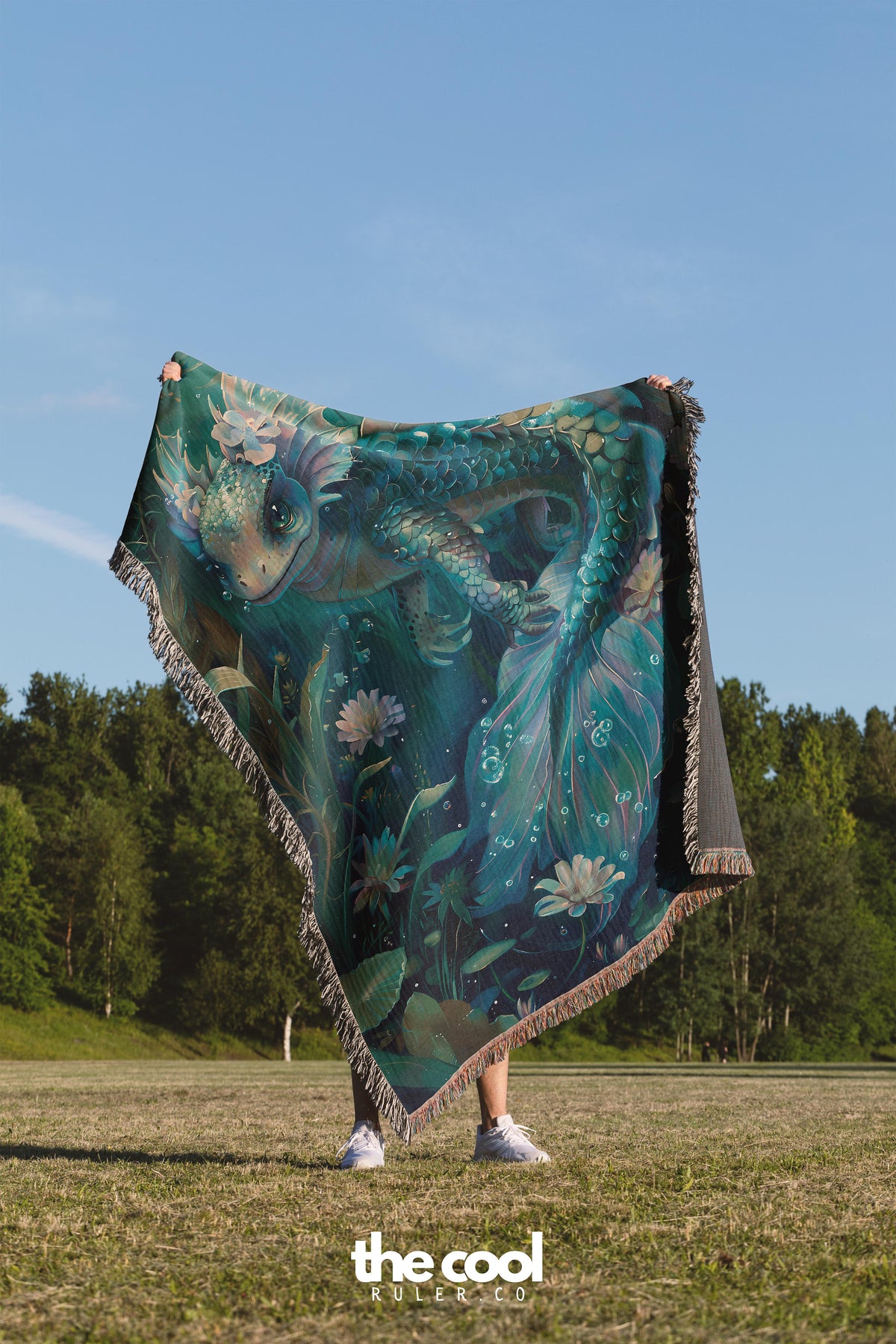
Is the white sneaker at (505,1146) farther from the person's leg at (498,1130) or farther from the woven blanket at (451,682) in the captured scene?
the woven blanket at (451,682)

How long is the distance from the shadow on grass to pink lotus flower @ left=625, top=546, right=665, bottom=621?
2.72 meters

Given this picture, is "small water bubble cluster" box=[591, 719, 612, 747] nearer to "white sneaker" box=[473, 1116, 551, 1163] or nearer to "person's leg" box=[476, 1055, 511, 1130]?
"person's leg" box=[476, 1055, 511, 1130]

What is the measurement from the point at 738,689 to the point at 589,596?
55514 millimetres

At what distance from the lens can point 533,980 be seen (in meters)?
4.92

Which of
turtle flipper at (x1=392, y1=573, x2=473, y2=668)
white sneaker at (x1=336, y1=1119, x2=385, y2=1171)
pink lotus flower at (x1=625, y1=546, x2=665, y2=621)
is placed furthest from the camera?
pink lotus flower at (x1=625, y1=546, x2=665, y2=621)

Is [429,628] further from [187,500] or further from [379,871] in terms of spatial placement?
[187,500]

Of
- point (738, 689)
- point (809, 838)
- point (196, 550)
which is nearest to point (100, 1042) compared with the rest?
point (809, 838)

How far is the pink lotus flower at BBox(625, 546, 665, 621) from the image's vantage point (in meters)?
5.42

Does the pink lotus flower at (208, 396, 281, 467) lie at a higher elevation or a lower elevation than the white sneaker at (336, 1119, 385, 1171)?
higher

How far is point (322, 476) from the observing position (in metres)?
5.47

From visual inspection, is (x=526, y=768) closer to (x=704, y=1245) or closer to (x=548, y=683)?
(x=548, y=683)

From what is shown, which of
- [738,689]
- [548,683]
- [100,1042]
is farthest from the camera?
[738,689]

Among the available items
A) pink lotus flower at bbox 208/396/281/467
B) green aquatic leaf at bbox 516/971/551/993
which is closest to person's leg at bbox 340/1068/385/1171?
green aquatic leaf at bbox 516/971/551/993

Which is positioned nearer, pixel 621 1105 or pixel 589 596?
pixel 589 596
